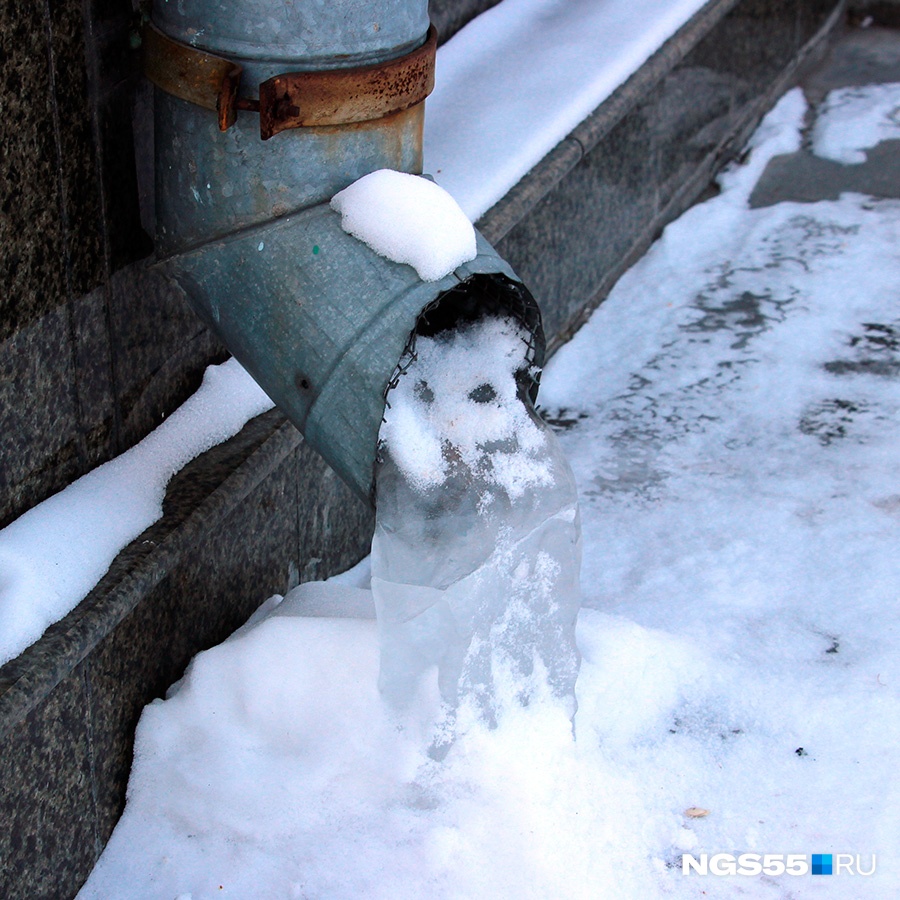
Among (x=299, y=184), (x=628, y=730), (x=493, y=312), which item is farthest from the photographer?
(x=628, y=730)

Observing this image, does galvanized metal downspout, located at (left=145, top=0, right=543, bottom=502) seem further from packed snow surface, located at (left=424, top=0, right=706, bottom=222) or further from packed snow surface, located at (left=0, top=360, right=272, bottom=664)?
packed snow surface, located at (left=424, top=0, right=706, bottom=222)

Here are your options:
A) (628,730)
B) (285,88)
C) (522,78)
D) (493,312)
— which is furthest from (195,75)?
(522,78)

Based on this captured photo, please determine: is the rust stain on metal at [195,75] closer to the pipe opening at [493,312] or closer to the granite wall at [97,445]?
the granite wall at [97,445]

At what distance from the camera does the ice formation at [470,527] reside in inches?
88.6

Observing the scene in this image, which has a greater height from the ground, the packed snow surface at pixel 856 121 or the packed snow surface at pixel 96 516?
the packed snow surface at pixel 96 516

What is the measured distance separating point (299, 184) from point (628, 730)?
1.23 meters

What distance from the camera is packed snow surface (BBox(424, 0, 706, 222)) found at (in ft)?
11.4

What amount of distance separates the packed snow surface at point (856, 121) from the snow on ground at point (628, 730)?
2.14 m

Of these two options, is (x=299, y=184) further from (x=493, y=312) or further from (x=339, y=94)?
(x=493, y=312)

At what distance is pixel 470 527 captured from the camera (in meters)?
2.29

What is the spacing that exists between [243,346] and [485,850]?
3.10 feet

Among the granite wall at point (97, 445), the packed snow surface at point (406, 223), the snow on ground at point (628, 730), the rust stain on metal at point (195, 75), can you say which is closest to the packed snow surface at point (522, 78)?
the snow on ground at point (628, 730)

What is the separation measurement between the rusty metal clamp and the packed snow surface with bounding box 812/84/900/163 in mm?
3809

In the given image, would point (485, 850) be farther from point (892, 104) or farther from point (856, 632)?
point (892, 104)
